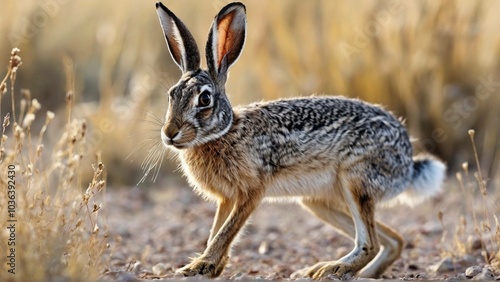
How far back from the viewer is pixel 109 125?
368 inches

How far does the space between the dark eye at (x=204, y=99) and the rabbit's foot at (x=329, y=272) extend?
127 cm

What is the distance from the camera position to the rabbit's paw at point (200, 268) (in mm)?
5113

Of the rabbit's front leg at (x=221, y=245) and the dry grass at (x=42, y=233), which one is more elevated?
the dry grass at (x=42, y=233)

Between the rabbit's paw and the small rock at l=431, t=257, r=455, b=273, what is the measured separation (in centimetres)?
158

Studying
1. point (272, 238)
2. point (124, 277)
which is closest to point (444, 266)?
point (272, 238)

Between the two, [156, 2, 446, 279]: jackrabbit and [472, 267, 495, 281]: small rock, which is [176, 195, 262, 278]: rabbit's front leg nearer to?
[156, 2, 446, 279]: jackrabbit

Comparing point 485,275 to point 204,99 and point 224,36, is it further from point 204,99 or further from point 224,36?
point 224,36

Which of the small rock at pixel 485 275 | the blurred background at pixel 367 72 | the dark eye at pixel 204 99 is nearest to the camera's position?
the small rock at pixel 485 275

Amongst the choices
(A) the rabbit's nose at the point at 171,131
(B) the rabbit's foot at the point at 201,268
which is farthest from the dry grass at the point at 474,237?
(A) the rabbit's nose at the point at 171,131

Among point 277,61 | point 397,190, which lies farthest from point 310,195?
point 277,61

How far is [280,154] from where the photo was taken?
18.7ft

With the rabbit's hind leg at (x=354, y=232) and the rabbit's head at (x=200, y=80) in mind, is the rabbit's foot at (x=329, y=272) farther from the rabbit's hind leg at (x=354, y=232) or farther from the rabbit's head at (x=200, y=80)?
the rabbit's head at (x=200, y=80)

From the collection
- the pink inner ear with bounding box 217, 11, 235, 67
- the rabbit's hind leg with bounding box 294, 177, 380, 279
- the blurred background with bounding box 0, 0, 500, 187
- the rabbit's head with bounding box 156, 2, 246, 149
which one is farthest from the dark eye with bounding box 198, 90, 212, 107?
the blurred background with bounding box 0, 0, 500, 187

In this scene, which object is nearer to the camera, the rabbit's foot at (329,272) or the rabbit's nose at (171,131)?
the rabbit's nose at (171,131)
